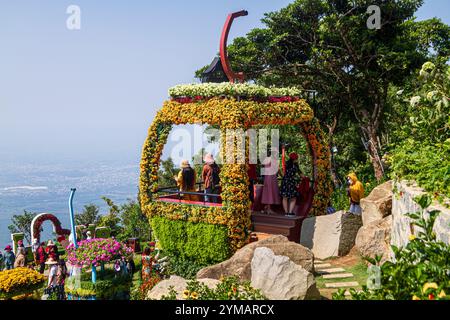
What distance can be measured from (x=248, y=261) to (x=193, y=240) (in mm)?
3209

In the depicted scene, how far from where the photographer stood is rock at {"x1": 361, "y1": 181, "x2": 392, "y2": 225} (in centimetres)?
1126

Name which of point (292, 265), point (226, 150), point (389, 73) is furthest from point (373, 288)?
point (389, 73)

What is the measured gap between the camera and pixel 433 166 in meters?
7.17

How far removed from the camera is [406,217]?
24.3ft

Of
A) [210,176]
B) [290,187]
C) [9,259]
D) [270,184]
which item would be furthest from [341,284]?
[9,259]

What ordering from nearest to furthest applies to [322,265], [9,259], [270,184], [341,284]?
[341,284] < [322,265] < [270,184] < [9,259]

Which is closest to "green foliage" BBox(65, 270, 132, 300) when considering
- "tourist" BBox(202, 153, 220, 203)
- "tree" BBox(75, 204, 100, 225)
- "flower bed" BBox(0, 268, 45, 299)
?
"flower bed" BBox(0, 268, 45, 299)

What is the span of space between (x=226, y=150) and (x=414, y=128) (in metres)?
4.35

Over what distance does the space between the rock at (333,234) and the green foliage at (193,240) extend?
2.26 meters

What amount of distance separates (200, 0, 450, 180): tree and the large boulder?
13.1 m

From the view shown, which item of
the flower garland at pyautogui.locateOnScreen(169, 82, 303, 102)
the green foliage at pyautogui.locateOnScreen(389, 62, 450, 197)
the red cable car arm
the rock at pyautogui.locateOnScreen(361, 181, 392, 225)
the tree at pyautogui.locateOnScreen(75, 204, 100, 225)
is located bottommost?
the tree at pyautogui.locateOnScreen(75, 204, 100, 225)

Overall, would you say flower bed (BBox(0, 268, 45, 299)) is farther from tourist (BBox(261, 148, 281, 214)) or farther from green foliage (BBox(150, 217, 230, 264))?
tourist (BBox(261, 148, 281, 214))

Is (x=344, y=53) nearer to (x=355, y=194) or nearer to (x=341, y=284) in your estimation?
(x=355, y=194)

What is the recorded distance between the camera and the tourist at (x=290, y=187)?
13.1 meters
